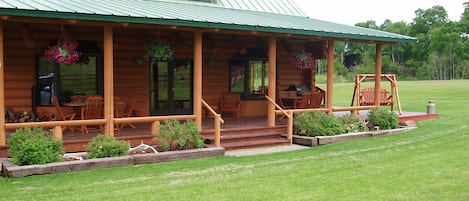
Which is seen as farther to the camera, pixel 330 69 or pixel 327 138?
pixel 330 69

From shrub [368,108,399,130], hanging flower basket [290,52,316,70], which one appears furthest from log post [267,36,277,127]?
shrub [368,108,399,130]

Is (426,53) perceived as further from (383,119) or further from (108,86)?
(108,86)

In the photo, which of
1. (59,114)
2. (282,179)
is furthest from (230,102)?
(282,179)

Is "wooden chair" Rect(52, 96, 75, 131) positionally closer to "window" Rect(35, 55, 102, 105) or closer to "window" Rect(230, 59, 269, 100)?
"window" Rect(35, 55, 102, 105)

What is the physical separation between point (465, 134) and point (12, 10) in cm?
1083

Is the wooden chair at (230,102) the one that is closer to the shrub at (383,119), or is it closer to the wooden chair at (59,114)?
the shrub at (383,119)

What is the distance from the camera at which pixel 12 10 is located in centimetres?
751

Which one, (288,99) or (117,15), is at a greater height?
(117,15)

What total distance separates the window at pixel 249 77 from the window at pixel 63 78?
14.3 ft

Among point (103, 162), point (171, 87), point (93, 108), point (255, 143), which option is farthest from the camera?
point (171, 87)

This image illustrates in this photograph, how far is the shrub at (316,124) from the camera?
11172 mm

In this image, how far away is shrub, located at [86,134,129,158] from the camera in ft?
26.5

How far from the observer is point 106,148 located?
8.13 m

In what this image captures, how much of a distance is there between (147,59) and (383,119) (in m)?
6.60
